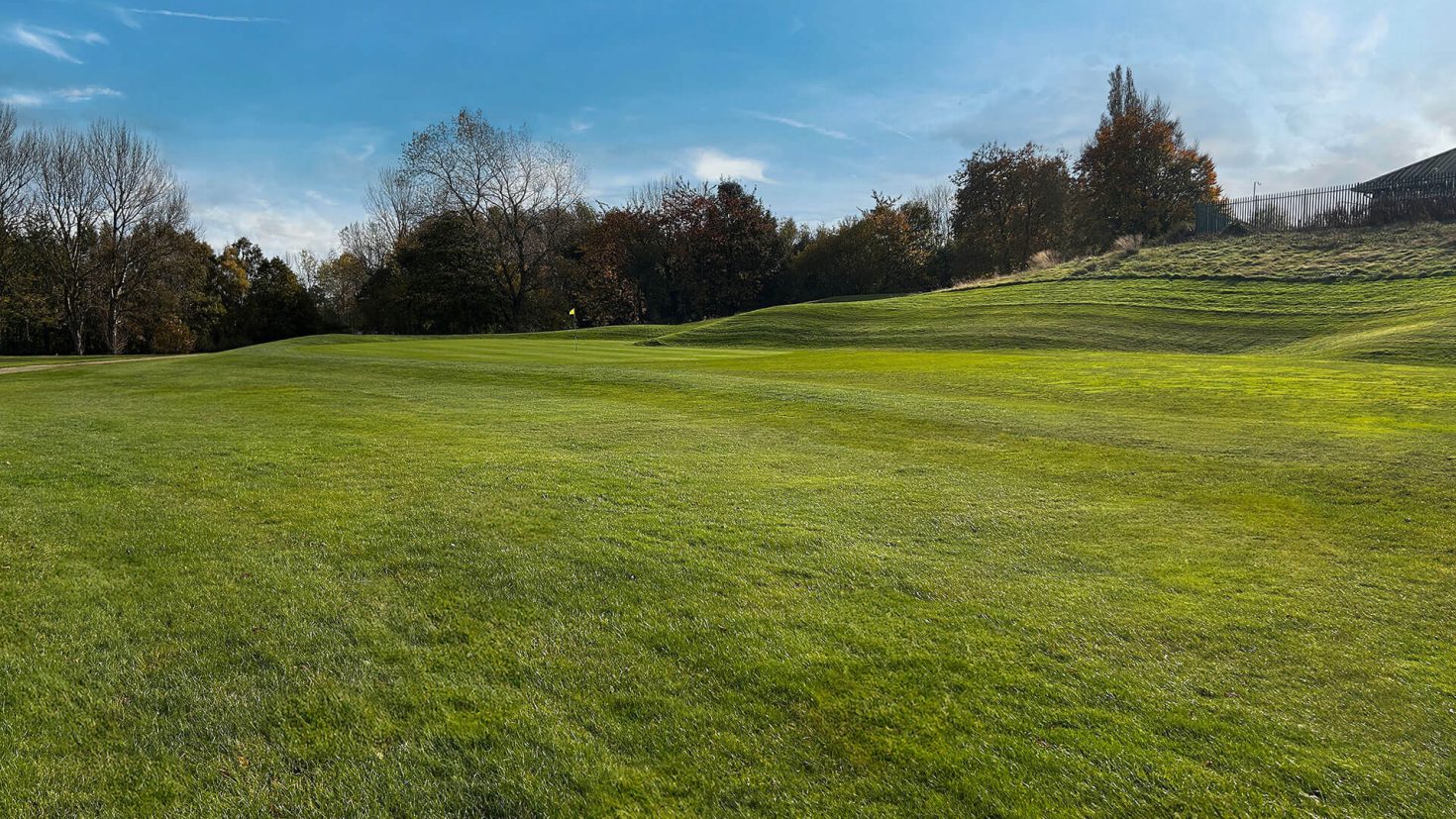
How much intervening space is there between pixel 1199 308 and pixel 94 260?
61.8 meters

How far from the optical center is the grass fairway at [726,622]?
2.92 m

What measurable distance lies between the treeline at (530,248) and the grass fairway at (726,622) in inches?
1763

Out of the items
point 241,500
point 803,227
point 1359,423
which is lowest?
point 1359,423

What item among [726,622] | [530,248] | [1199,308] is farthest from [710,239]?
[726,622]

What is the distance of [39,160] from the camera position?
42.1 metres

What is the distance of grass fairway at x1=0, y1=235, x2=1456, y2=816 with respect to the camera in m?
2.92

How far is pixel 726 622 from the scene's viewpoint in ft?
13.7

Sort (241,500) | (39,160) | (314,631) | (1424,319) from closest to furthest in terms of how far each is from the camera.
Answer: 1. (314,631)
2. (241,500)
3. (1424,319)
4. (39,160)

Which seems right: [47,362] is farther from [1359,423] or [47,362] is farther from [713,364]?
[1359,423]

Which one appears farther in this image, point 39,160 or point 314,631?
point 39,160

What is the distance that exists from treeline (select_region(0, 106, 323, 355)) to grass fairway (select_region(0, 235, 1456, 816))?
46.0 meters

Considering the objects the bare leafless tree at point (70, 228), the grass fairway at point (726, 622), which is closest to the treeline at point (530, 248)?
the bare leafless tree at point (70, 228)

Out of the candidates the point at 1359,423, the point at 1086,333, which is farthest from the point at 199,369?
the point at 1086,333

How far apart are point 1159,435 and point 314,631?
10081 millimetres
